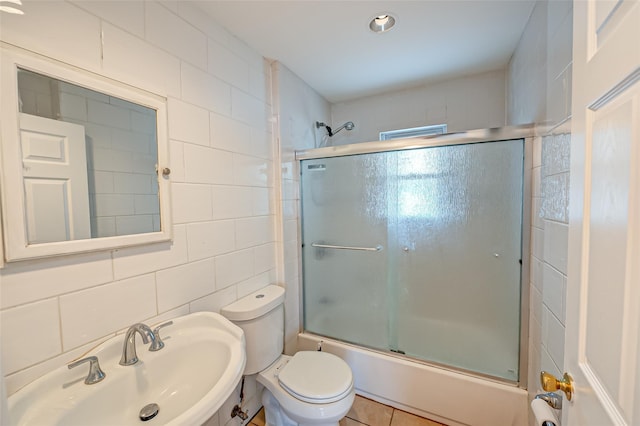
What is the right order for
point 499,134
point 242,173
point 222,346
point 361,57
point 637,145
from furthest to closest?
point 361,57, point 242,173, point 499,134, point 222,346, point 637,145

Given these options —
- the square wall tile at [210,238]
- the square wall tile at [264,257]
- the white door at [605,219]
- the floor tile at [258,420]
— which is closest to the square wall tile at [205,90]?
the square wall tile at [210,238]

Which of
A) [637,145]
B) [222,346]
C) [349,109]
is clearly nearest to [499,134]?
[637,145]

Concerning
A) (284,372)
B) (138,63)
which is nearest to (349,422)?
(284,372)

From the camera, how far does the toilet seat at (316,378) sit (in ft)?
3.89

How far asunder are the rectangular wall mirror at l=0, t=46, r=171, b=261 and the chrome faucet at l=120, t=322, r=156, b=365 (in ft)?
0.98

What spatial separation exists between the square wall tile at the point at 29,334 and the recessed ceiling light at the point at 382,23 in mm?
1787

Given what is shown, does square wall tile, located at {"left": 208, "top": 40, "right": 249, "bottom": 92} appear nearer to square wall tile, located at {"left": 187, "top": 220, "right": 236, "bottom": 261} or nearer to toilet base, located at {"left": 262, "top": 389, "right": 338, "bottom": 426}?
square wall tile, located at {"left": 187, "top": 220, "right": 236, "bottom": 261}

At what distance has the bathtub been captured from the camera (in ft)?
4.35

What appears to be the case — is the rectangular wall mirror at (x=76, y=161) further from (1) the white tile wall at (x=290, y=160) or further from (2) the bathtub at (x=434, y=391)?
(2) the bathtub at (x=434, y=391)

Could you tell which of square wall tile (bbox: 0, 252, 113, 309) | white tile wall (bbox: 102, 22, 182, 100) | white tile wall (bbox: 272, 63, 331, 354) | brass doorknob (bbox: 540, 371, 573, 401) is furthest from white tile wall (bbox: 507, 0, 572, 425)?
square wall tile (bbox: 0, 252, 113, 309)

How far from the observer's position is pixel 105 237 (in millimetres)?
868

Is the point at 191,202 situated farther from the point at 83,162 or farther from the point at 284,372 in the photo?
the point at 284,372

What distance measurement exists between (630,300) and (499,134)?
4.05 ft

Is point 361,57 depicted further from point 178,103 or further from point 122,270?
point 122,270
